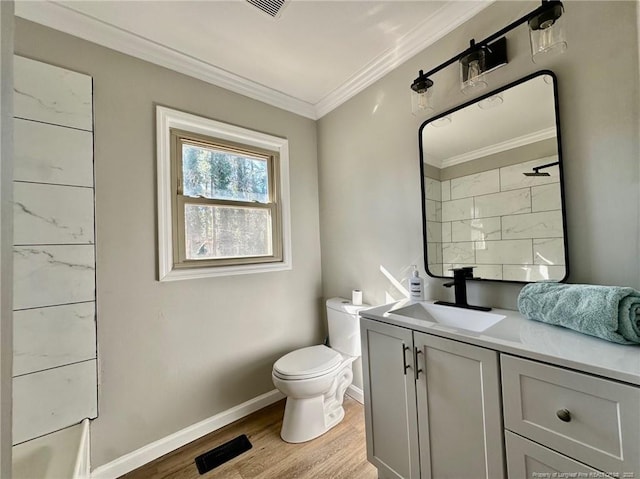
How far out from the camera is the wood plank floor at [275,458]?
1.41 metres

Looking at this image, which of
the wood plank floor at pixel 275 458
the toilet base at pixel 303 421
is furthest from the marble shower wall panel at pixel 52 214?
the toilet base at pixel 303 421

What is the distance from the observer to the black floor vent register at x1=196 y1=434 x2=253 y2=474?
148 centimetres

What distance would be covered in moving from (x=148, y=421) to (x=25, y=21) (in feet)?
7.05

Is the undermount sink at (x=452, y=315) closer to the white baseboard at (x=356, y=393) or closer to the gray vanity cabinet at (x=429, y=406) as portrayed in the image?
the gray vanity cabinet at (x=429, y=406)

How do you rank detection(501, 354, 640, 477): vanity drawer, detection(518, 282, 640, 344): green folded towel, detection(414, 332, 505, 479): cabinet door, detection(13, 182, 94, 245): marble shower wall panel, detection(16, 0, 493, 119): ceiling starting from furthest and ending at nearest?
1. detection(16, 0, 493, 119): ceiling
2. detection(13, 182, 94, 245): marble shower wall panel
3. detection(414, 332, 505, 479): cabinet door
4. detection(518, 282, 640, 344): green folded towel
5. detection(501, 354, 640, 477): vanity drawer

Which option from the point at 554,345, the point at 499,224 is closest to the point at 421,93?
the point at 499,224

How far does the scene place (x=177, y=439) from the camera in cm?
162

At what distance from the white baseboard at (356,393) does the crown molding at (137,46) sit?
2.26 meters

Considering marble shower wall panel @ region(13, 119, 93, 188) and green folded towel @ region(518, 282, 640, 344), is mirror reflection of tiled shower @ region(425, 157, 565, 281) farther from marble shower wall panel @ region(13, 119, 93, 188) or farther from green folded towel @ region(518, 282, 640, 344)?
marble shower wall panel @ region(13, 119, 93, 188)

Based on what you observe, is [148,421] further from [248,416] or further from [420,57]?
[420,57]

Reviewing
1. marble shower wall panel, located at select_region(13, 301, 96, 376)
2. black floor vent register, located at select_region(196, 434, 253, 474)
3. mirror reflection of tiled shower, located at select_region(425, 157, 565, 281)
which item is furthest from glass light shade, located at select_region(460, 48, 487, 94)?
black floor vent register, located at select_region(196, 434, 253, 474)

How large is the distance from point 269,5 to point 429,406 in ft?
6.50

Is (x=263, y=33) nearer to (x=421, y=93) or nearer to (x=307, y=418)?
(x=421, y=93)

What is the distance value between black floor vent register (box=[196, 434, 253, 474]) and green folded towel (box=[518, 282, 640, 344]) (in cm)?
169
